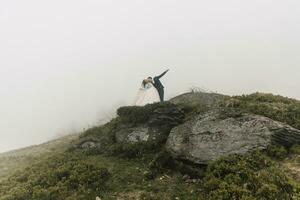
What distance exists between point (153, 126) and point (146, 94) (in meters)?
7.77

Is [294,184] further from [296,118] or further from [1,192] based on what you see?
[1,192]

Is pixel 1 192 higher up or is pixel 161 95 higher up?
Result: pixel 161 95

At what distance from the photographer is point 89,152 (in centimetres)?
2766

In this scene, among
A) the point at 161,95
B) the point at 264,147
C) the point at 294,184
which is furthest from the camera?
the point at 161,95

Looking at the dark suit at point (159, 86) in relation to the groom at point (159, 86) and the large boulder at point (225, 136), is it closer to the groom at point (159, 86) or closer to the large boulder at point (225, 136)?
the groom at point (159, 86)

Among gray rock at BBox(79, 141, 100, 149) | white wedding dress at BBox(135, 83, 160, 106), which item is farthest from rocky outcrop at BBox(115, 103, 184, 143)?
white wedding dress at BBox(135, 83, 160, 106)

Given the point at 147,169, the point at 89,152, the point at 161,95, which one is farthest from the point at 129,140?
the point at 161,95

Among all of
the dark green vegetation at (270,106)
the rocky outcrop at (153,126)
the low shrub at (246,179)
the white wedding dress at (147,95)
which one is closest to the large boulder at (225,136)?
the low shrub at (246,179)

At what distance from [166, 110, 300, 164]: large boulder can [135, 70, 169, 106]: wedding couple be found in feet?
34.1

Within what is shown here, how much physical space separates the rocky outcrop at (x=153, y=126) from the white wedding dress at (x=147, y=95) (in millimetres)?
5084

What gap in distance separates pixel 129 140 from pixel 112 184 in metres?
5.93

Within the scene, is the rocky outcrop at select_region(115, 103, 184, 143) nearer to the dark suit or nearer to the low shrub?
the dark suit

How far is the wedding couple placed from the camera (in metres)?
34.5

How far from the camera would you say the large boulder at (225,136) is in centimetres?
2131
